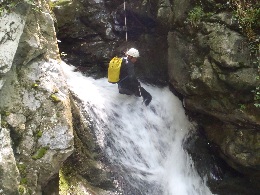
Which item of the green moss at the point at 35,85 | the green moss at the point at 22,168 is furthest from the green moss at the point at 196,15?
the green moss at the point at 22,168

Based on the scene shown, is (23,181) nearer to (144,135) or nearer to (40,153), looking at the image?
(40,153)

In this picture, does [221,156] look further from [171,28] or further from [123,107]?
[171,28]

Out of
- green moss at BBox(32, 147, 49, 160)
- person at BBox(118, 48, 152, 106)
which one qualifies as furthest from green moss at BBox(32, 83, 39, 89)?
person at BBox(118, 48, 152, 106)

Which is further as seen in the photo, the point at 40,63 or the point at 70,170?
the point at 70,170

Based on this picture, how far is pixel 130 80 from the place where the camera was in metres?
9.42

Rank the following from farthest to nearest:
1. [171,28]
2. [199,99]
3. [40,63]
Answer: [171,28]
[199,99]
[40,63]

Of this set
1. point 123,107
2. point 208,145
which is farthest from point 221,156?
point 123,107

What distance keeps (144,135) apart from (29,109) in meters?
4.24

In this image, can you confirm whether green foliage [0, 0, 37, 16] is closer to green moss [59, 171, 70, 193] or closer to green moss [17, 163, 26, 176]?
green moss [17, 163, 26, 176]

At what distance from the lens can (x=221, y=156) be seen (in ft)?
29.9

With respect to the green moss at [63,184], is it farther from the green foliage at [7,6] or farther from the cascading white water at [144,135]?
the green foliage at [7,6]

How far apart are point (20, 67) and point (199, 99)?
15.7ft

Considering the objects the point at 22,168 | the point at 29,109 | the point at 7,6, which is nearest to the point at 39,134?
the point at 29,109

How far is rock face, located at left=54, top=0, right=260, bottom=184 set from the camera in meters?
7.32
